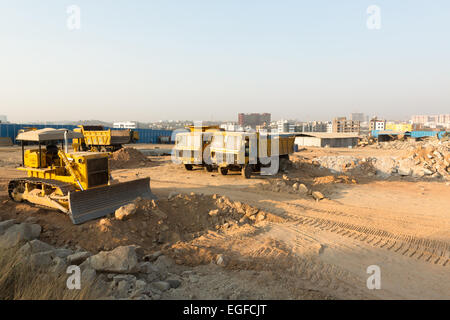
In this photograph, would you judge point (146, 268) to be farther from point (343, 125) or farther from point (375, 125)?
point (375, 125)

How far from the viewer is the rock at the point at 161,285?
4559 millimetres

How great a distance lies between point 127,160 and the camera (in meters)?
18.7

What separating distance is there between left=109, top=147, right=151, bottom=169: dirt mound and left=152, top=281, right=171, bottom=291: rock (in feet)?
46.8

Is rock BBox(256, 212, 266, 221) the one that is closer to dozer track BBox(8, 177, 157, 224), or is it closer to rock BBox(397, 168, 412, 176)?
dozer track BBox(8, 177, 157, 224)

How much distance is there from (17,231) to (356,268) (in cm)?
681

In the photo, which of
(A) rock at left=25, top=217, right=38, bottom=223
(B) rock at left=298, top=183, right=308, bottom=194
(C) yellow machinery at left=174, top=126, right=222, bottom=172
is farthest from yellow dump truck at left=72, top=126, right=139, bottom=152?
(A) rock at left=25, top=217, right=38, bottom=223

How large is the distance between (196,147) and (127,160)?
19.4 ft

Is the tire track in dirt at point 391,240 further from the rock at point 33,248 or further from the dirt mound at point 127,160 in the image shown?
the dirt mound at point 127,160

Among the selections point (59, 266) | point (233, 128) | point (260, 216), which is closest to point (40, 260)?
point (59, 266)

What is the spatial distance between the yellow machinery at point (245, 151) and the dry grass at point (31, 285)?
1021 centimetres

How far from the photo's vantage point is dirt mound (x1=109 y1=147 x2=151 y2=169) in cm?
1809
